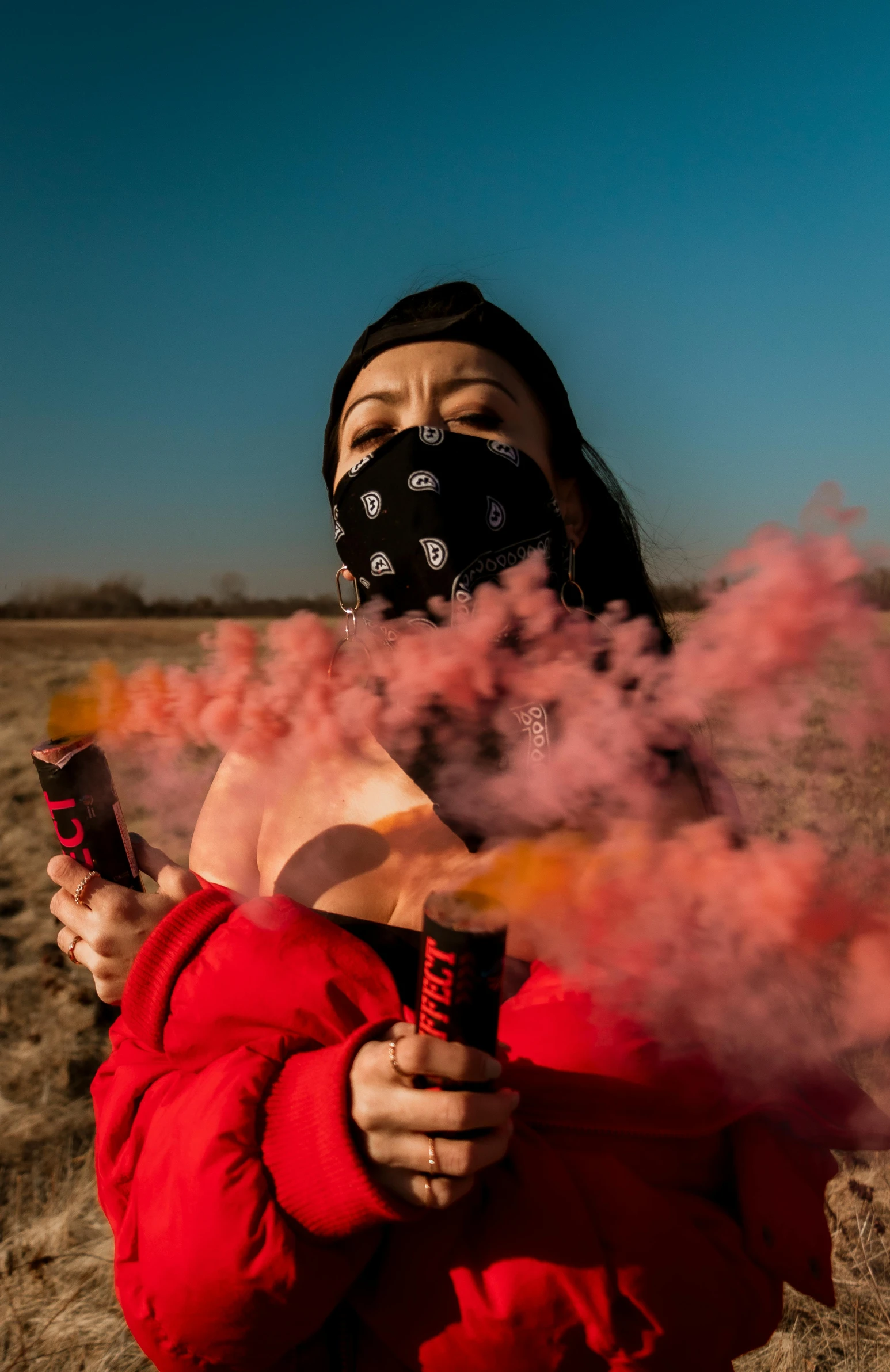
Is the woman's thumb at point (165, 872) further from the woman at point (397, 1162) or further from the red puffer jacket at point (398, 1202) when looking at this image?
the red puffer jacket at point (398, 1202)

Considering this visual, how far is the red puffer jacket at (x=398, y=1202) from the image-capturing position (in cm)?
155

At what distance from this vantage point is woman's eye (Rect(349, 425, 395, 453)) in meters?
2.63

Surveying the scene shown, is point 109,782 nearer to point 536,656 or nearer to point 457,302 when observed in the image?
point 536,656

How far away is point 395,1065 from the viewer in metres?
1.51

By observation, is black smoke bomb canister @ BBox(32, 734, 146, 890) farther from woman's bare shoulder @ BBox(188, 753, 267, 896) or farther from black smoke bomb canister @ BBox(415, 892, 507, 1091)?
black smoke bomb canister @ BBox(415, 892, 507, 1091)

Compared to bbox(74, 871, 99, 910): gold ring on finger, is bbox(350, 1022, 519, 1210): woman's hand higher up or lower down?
lower down

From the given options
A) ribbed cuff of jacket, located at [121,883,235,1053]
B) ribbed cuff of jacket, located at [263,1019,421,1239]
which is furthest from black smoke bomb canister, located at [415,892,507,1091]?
ribbed cuff of jacket, located at [121,883,235,1053]

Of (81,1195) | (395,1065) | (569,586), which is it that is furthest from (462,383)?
(81,1195)

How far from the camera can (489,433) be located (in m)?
2.55

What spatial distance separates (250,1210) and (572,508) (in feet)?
7.52

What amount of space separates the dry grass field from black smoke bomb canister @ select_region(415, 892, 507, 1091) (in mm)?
889

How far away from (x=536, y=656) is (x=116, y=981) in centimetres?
139

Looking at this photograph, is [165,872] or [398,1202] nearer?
[398,1202]

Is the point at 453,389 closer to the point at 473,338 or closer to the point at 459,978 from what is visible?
the point at 473,338
